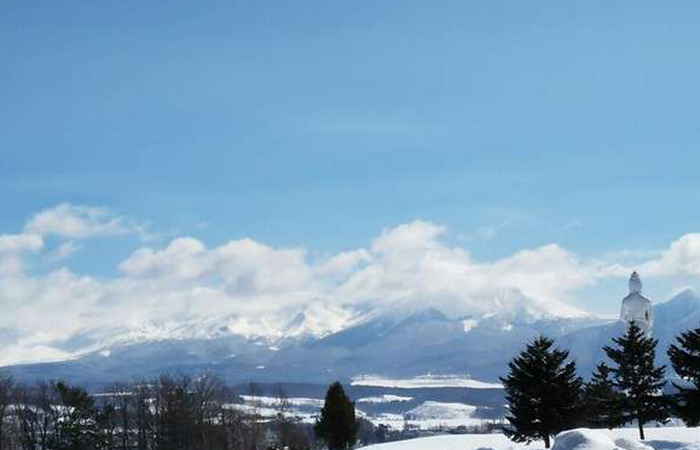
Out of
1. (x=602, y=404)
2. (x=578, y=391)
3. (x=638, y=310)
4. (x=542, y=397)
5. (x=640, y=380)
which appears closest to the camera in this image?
(x=542, y=397)

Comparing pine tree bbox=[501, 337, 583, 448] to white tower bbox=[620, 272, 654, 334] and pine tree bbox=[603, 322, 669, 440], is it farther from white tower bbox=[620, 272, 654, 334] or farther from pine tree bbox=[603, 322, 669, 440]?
white tower bbox=[620, 272, 654, 334]

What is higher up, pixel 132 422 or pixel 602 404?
pixel 602 404

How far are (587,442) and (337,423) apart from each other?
109 ft

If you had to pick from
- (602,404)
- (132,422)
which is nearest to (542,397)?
(602,404)

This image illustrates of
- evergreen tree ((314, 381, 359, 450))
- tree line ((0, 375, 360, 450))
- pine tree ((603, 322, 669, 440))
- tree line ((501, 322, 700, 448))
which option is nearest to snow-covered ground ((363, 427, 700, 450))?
tree line ((501, 322, 700, 448))

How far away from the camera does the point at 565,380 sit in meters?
54.2

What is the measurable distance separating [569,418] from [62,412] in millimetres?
59034

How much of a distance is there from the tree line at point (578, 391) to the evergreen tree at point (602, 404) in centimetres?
10

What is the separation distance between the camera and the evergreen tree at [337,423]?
229ft

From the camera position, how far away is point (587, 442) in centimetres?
3906

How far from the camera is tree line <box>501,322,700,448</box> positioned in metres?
51.6

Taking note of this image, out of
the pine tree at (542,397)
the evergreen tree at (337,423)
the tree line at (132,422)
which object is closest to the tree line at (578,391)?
the pine tree at (542,397)

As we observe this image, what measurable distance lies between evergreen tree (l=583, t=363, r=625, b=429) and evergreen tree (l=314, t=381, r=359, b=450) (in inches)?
693

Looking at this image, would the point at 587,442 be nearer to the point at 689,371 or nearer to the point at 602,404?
the point at 689,371
